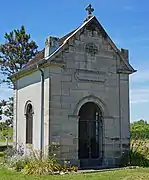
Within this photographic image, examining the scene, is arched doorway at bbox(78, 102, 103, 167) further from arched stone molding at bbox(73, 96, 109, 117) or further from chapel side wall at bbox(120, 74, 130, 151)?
chapel side wall at bbox(120, 74, 130, 151)

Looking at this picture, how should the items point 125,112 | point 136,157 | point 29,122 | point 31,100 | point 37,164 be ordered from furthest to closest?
point 29,122 → point 125,112 → point 31,100 → point 136,157 → point 37,164

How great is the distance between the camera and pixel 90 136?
1792 cm

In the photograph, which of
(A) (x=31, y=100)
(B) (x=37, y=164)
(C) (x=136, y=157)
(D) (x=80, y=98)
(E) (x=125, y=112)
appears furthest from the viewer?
(E) (x=125, y=112)

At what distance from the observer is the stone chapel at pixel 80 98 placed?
50.8 feet

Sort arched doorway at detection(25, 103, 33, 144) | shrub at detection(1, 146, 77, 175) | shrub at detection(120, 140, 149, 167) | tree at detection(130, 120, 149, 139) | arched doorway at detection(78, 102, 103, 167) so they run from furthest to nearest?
1. tree at detection(130, 120, 149, 139)
2. arched doorway at detection(25, 103, 33, 144)
3. arched doorway at detection(78, 102, 103, 167)
4. shrub at detection(120, 140, 149, 167)
5. shrub at detection(1, 146, 77, 175)

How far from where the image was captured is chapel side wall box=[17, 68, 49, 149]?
633 inches

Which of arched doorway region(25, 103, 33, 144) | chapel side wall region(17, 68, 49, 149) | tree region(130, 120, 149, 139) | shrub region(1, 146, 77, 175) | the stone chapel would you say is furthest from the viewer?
tree region(130, 120, 149, 139)

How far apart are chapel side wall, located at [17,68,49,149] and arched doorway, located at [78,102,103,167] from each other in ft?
8.66

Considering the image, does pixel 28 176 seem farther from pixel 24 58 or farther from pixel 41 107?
pixel 24 58

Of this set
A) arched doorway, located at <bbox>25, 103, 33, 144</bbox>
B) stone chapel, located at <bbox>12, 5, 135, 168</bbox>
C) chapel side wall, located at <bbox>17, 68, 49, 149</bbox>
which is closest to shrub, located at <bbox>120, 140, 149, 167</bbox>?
stone chapel, located at <bbox>12, 5, 135, 168</bbox>

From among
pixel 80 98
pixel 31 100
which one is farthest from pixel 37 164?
pixel 31 100

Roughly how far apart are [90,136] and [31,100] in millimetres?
3765

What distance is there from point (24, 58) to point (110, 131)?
604 inches

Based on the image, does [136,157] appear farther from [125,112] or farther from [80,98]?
[80,98]
